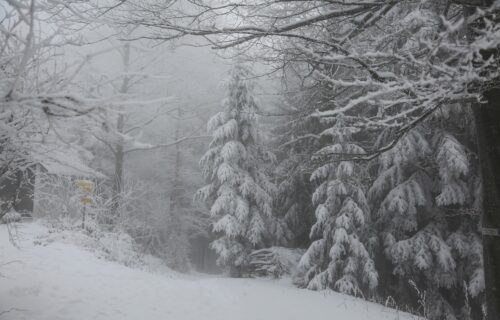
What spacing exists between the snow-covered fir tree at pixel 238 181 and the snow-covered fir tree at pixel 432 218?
14.9 feet

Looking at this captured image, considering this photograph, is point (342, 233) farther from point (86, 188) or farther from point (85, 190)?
point (85, 190)

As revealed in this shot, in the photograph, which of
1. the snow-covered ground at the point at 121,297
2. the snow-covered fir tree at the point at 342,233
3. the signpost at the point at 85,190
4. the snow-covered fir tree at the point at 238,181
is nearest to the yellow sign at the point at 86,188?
the signpost at the point at 85,190

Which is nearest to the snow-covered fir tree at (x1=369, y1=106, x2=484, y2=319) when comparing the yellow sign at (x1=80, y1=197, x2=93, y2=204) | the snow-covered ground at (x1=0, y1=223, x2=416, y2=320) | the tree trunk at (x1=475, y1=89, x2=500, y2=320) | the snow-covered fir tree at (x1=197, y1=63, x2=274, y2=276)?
the snow-covered ground at (x1=0, y1=223, x2=416, y2=320)

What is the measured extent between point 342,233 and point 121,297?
6.50 meters

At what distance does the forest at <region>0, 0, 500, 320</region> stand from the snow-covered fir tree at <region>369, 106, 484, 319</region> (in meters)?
0.06

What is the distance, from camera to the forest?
2969mm

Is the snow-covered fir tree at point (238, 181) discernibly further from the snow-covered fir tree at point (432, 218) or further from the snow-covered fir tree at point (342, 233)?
the snow-covered fir tree at point (432, 218)

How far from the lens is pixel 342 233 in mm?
11109

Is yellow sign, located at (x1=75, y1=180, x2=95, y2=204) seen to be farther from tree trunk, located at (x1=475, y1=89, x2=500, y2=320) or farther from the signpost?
tree trunk, located at (x1=475, y1=89, x2=500, y2=320)

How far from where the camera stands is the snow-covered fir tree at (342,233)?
36.2 ft

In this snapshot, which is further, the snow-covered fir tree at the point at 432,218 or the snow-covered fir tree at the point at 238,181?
the snow-covered fir tree at the point at 238,181

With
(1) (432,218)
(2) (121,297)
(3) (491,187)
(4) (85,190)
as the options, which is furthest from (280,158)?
(3) (491,187)

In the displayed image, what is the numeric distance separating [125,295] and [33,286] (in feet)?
4.71

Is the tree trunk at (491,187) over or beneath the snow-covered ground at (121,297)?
over
